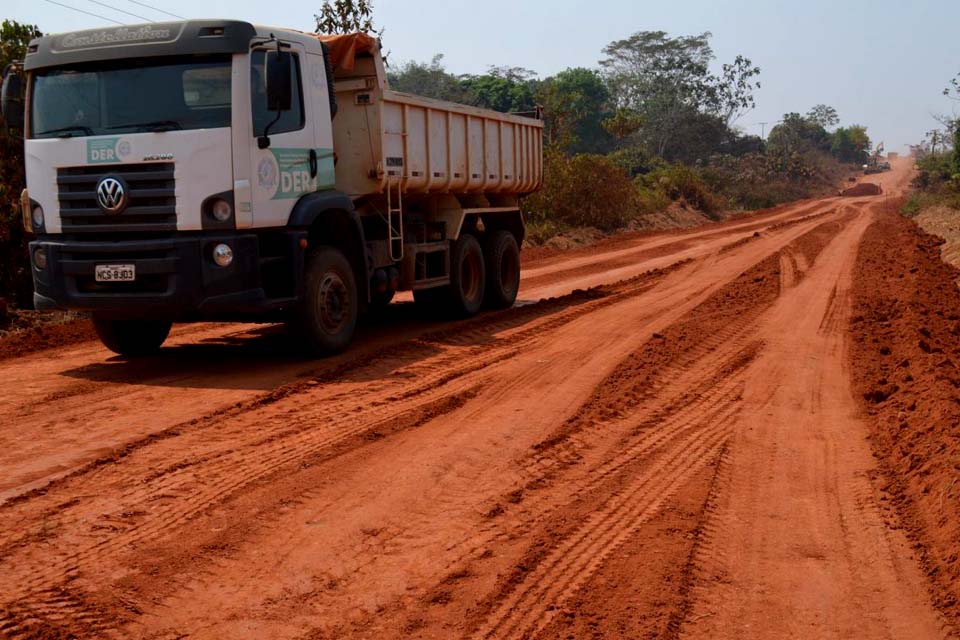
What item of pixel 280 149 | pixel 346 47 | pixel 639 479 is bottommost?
pixel 639 479

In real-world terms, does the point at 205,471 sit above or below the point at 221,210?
below

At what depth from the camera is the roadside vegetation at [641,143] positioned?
2944cm

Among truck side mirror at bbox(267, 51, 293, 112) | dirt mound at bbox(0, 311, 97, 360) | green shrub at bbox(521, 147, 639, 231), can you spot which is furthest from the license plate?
green shrub at bbox(521, 147, 639, 231)

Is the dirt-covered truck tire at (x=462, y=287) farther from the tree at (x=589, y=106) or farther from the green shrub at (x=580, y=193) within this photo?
the tree at (x=589, y=106)

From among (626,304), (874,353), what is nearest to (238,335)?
(626,304)

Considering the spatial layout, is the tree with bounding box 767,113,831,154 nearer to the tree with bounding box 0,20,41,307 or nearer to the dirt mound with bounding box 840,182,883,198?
the dirt mound with bounding box 840,182,883,198

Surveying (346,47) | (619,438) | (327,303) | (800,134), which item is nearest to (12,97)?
(346,47)

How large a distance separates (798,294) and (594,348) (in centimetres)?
579

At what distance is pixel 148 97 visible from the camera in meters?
8.52

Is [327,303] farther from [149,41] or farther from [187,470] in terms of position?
[187,470]

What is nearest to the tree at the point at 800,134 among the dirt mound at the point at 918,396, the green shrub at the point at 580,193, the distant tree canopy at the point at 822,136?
the distant tree canopy at the point at 822,136

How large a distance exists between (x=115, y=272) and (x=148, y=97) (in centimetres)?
151

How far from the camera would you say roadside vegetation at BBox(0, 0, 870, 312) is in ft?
96.6

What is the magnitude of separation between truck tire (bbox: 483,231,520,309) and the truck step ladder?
2541mm
